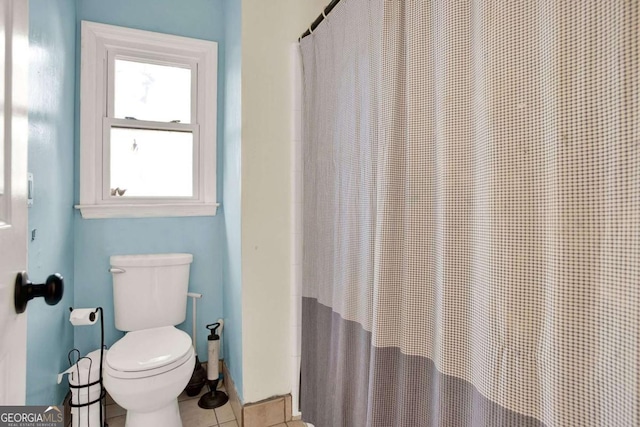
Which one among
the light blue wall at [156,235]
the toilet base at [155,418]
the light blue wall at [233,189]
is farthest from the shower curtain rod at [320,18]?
the toilet base at [155,418]

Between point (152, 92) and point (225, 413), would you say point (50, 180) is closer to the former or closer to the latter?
point (152, 92)

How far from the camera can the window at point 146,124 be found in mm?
1819

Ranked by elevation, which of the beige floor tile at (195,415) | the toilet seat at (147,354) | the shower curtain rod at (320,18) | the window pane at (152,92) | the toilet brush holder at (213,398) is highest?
the shower curtain rod at (320,18)

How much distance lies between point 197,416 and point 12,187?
1653 millimetres

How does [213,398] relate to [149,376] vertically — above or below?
below

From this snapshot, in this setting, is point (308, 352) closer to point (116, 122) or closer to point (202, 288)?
point (202, 288)

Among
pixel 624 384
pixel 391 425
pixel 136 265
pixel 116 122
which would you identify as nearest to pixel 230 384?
pixel 136 265

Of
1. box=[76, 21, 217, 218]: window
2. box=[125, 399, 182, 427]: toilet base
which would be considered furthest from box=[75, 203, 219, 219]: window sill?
box=[125, 399, 182, 427]: toilet base

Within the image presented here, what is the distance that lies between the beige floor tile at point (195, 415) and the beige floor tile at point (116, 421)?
0.94 feet

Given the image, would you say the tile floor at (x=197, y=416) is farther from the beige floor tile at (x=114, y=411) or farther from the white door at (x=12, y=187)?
the white door at (x=12, y=187)

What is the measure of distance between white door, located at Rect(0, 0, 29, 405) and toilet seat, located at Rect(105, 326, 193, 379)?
32.5 inches

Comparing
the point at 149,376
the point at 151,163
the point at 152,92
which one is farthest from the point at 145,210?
the point at 149,376

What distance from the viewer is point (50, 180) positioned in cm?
142

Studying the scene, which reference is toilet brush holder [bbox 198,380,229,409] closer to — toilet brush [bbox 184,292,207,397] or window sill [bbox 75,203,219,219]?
toilet brush [bbox 184,292,207,397]
